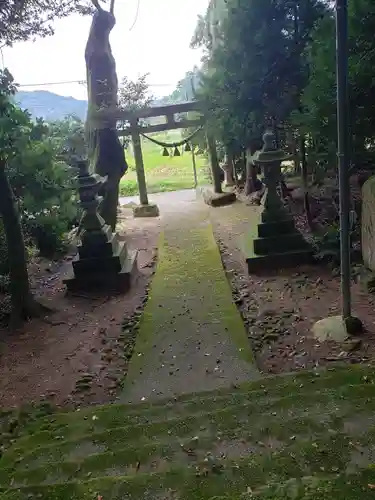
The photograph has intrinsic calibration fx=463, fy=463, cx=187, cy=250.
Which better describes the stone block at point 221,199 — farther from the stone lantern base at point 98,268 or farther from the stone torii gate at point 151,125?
the stone lantern base at point 98,268

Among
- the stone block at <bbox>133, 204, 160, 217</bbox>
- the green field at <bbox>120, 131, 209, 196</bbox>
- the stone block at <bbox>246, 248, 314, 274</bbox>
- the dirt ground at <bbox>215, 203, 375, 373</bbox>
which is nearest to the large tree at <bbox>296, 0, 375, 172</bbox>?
the stone block at <bbox>246, 248, 314, 274</bbox>

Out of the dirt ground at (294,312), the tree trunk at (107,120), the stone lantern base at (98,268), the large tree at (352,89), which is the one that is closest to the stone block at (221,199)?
the tree trunk at (107,120)

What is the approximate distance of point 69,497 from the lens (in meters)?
1.83

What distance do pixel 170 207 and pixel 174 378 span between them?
374 inches

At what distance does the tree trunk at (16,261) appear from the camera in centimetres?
505

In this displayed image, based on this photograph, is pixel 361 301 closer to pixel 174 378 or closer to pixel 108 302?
pixel 174 378

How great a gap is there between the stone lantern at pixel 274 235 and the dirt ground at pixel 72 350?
5.25ft

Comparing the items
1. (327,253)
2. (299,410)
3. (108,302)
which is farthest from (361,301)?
(108,302)

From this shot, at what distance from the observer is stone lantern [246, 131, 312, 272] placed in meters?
6.08

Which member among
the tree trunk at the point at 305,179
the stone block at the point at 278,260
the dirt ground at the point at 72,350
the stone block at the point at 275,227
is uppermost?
the tree trunk at the point at 305,179

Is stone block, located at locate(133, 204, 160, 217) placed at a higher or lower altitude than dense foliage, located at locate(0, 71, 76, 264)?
lower

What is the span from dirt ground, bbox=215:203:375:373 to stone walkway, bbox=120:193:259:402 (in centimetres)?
16

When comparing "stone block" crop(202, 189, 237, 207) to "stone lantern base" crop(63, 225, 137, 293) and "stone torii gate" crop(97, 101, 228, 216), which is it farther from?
"stone lantern base" crop(63, 225, 137, 293)

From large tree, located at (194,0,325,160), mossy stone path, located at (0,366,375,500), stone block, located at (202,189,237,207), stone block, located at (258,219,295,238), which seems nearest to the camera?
→ mossy stone path, located at (0,366,375,500)
